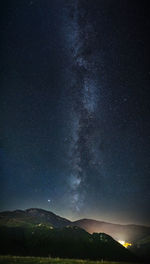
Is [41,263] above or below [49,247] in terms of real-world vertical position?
above

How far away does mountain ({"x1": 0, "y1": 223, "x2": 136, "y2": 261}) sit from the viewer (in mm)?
116375

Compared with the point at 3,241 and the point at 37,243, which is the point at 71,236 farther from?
the point at 3,241

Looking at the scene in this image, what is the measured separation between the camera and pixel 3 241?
419 feet

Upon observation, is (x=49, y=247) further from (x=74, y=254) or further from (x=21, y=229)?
(x=21, y=229)

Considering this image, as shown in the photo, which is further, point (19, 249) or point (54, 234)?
point (54, 234)

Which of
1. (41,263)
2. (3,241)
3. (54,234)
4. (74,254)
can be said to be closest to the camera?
(41,263)

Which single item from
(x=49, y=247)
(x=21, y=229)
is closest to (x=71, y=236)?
(x=49, y=247)

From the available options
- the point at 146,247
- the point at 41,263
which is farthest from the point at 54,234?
the point at 41,263

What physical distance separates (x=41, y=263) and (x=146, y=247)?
8345 inches

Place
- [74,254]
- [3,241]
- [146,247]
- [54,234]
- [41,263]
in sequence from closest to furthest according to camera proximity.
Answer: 1. [41,263]
2. [74,254]
3. [3,241]
4. [54,234]
5. [146,247]

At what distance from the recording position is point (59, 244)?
131750mm

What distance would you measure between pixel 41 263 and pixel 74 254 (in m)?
125

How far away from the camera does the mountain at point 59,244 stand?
116 metres

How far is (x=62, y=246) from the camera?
128 m
